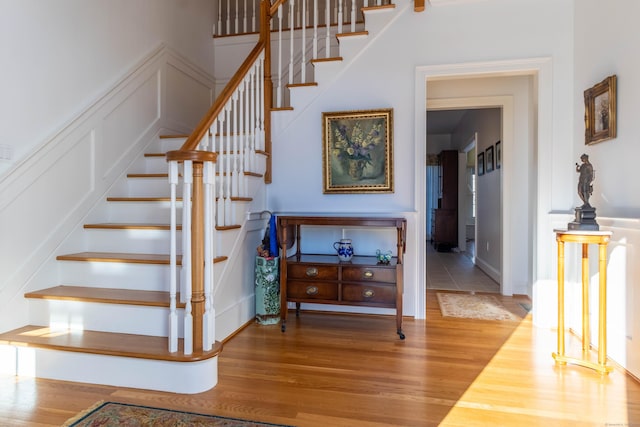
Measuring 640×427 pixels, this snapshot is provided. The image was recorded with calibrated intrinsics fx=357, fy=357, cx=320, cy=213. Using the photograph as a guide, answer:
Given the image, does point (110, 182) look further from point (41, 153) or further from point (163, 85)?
point (163, 85)

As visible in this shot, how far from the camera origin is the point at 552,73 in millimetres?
2965

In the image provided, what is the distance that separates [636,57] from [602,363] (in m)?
1.82

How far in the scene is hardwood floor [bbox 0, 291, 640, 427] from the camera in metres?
1.67

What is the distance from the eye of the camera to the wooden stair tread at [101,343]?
6.29ft

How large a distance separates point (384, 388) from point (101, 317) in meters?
1.76

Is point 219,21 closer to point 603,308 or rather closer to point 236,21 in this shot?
point 236,21

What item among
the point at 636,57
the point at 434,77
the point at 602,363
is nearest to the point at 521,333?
the point at 602,363

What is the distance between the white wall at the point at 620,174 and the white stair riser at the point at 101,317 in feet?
8.73

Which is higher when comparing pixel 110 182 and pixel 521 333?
pixel 110 182

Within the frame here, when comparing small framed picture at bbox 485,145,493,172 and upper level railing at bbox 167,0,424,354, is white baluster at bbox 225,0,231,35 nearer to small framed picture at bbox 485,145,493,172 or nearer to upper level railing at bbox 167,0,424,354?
upper level railing at bbox 167,0,424,354

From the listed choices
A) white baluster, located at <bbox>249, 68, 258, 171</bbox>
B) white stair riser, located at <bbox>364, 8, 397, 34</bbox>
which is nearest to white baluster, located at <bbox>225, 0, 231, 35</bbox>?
white baluster, located at <bbox>249, 68, 258, 171</bbox>

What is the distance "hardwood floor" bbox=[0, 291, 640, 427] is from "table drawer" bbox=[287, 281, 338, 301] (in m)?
0.34

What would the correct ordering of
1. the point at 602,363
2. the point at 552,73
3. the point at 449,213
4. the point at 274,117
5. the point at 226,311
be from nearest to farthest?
1. the point at 602,363
2. the point at 226,311
3. the point at 552,73
4. the point at 274,117
5. the point at 449,213

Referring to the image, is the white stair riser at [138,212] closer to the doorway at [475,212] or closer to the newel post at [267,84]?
the newel post at [267,84]
